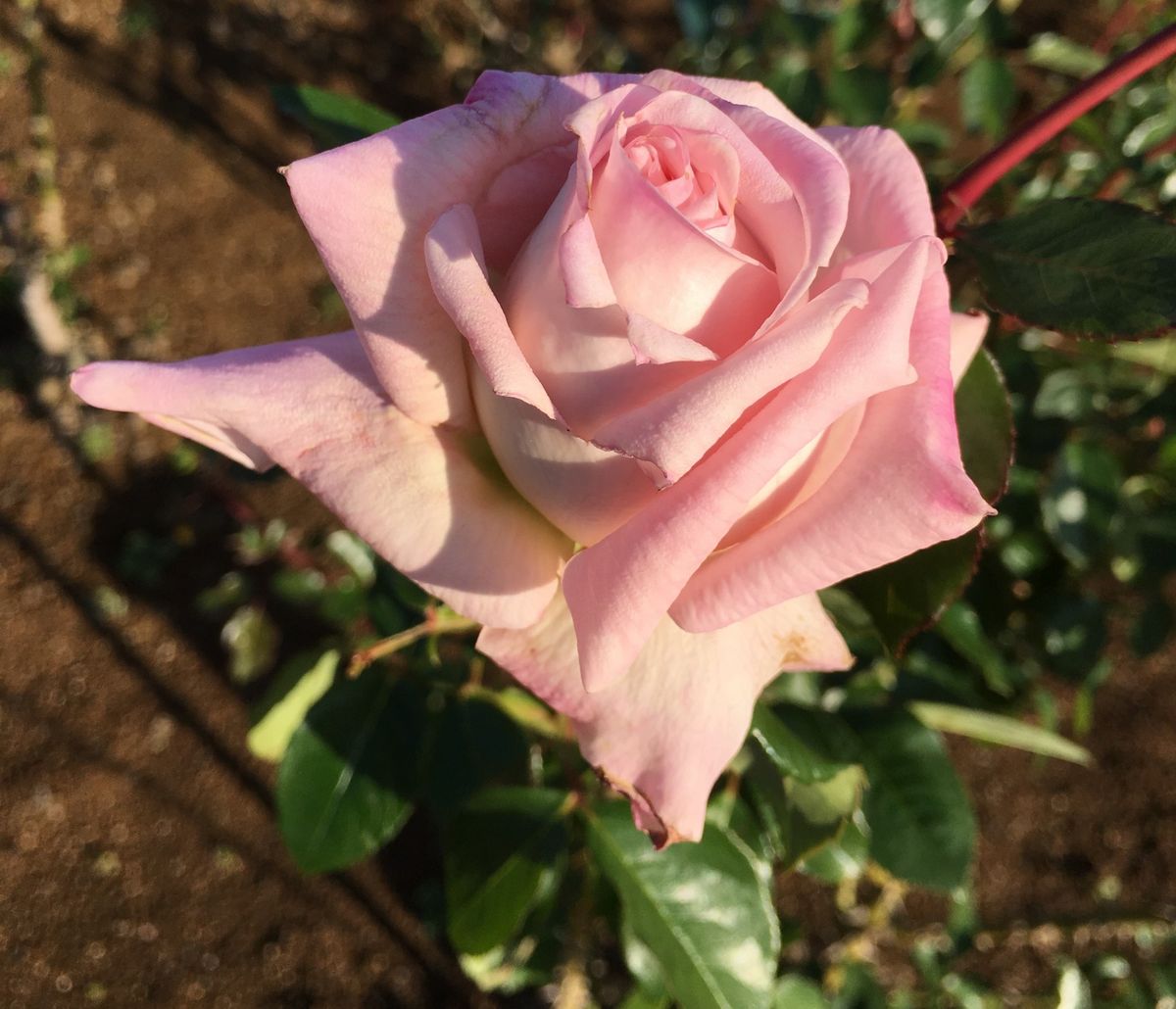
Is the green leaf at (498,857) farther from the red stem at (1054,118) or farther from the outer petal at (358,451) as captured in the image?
the red stem at (1054,118)

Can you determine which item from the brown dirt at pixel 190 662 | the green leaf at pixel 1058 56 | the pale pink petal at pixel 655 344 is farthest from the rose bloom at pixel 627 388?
the brown dirt at pixel 190 662

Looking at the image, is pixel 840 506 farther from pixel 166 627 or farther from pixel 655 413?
pixel 166 627

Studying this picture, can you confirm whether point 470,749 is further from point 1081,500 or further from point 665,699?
point 1081,500

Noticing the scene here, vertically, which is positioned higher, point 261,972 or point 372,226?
point 372,226

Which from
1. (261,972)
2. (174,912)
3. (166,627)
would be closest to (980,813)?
(261,972)

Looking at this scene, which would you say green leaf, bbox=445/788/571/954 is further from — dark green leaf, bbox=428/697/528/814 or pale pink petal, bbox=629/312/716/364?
pale pink petal, bbox=629/312/716/364

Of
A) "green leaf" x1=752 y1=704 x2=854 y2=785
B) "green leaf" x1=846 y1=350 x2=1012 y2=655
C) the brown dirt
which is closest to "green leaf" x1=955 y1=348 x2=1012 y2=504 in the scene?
"green leaf" x1=846 y1=350 x2=1012 y2=655
